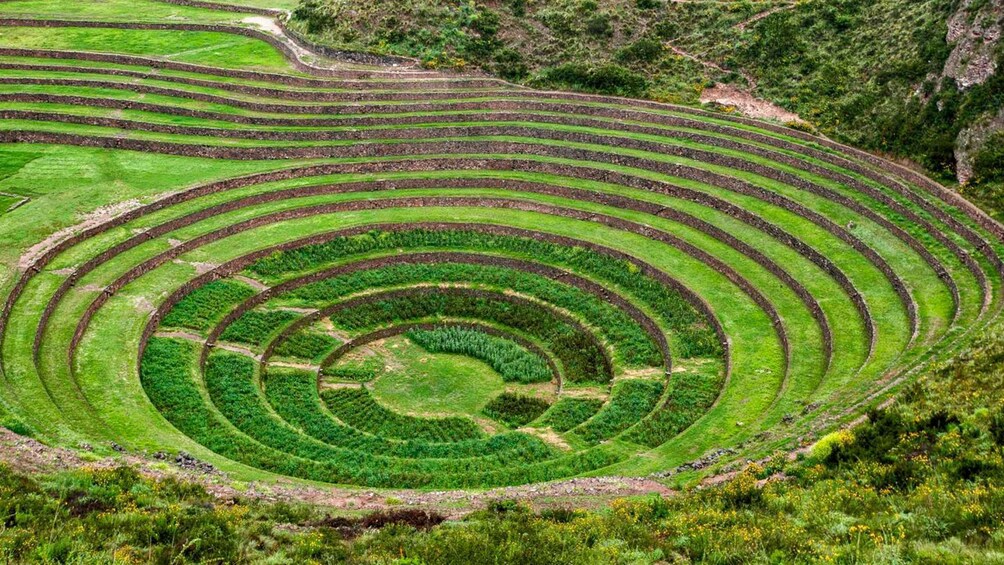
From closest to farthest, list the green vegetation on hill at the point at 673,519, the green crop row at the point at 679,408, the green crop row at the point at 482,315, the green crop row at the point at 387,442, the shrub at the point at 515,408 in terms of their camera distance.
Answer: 1. the green vegetation on hill at the point at 673,519
2. the green crop row at the point at 679,408
3. the green crop row at the point at 387,442
4. the shrub at the point at 515,408
5. the green crop row at the point at 482,315

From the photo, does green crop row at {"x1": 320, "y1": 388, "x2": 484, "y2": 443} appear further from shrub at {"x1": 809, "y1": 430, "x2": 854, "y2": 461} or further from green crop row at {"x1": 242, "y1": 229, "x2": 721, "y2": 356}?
shrub at {"x1": 809, "y1": 430, "x2": 854, "y2": 461}

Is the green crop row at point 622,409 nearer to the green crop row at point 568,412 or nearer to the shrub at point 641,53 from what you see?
the green crop row at point 568,412

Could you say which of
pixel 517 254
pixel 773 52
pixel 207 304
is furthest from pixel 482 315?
pixel 773 52

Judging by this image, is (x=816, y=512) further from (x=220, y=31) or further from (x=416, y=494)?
(x=220, y=31)

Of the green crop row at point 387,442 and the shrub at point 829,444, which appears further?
the green crop row at point 387,442

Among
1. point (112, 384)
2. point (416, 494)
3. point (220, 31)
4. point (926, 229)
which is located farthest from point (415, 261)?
point (220, 31)

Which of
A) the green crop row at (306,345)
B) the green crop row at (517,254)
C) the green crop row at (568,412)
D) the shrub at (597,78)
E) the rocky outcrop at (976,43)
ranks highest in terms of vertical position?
the rocky outcrop at (976,43)

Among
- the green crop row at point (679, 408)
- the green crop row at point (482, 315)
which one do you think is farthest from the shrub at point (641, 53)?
the green crop row at point (679, 408)
